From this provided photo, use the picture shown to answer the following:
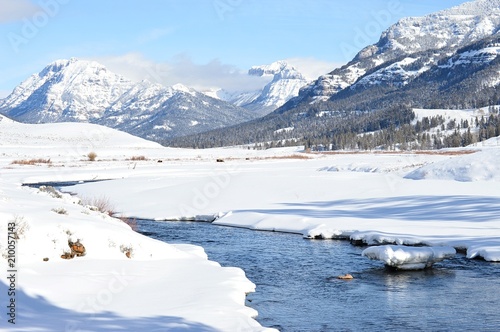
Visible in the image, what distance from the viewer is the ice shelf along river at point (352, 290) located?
568 inches

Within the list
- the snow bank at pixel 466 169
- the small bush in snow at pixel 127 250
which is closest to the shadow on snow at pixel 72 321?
the small bush in snow at pixel 127 250

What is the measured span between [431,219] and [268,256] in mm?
11489

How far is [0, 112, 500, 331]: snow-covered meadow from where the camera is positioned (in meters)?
13.0

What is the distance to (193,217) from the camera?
37.1 meters

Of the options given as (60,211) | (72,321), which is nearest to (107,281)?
(72,321)

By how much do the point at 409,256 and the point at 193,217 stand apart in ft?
64.6

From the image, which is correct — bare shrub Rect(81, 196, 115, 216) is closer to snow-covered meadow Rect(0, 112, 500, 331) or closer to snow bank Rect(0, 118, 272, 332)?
snow-covered meadow Rect(0, 112, 500, 331)

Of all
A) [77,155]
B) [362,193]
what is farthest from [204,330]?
[77,155]

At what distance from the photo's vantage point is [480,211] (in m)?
30.0

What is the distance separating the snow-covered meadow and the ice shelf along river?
138cm

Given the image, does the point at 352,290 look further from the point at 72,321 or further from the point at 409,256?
the point at 72,321

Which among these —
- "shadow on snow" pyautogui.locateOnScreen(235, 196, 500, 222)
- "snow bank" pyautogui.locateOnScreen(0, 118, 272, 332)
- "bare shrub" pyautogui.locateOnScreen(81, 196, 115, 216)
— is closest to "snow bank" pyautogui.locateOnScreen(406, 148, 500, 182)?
"shadow on snow" pyautogui.locateOnScreen(235, 196, 500, 222)

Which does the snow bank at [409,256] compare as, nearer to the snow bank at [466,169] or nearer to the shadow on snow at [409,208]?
the shadow on snow at [409,208]

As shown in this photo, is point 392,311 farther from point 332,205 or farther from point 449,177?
point 449,177
